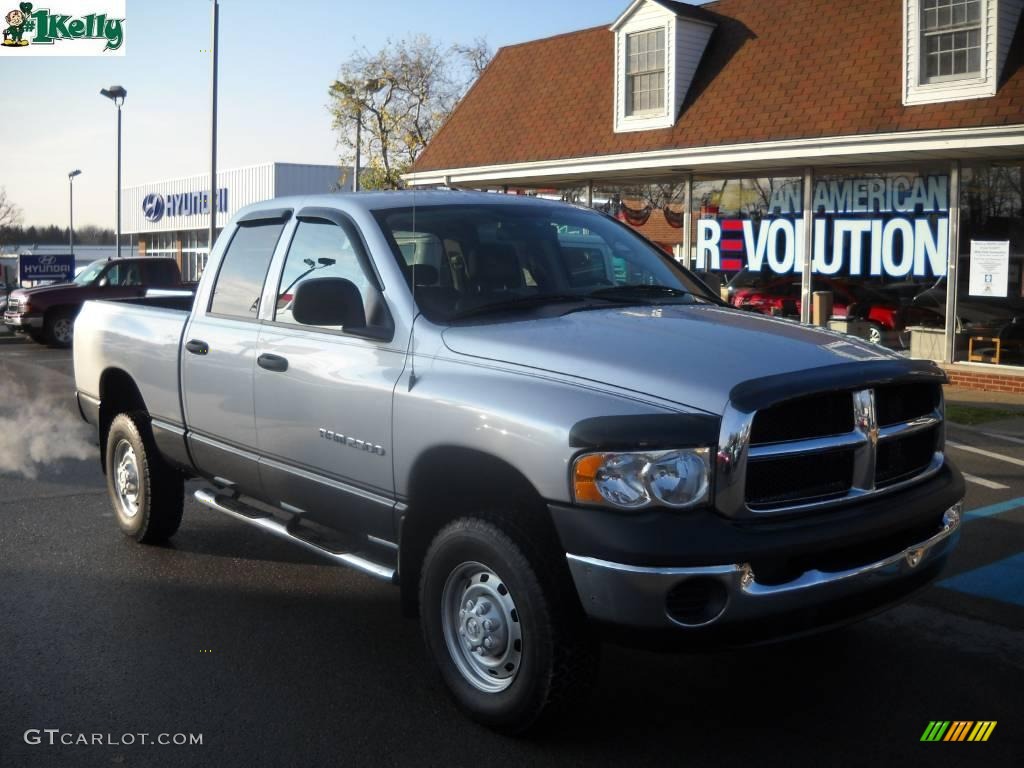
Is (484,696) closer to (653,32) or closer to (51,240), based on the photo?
(653,32)

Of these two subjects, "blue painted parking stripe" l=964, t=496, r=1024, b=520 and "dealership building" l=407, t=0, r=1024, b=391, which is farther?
"dealership building" l=407, t=0, r=1024, b=391

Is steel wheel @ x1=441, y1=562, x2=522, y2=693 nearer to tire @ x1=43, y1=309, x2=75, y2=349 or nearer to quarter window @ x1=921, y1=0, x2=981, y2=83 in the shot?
quarter window @ x1=921, y1=0, x2=981, y2=83

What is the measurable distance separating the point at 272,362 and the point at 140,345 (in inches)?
66.2

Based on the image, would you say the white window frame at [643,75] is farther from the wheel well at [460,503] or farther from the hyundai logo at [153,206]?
the hyundai logo at [153,206]

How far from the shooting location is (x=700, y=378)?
3684 millimetres

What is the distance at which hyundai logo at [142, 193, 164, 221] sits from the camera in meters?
55.8

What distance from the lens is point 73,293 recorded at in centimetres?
2236

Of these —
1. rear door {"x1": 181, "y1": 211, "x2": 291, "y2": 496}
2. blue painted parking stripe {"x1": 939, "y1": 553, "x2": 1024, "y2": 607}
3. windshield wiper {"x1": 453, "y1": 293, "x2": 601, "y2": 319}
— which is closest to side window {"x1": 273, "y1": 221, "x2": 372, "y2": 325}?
rear door {"x1": 181, "y1": 211, "x2": 291, "y2": 496}

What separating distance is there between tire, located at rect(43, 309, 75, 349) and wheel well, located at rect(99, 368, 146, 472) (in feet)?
53.9

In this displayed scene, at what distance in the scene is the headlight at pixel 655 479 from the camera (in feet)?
11.5

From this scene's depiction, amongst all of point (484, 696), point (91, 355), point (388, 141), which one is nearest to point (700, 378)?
point (484, 696)

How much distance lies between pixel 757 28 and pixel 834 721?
14.8 m

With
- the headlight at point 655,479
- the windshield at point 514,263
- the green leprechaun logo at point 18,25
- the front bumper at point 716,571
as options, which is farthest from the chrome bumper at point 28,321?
the headlight at point 655,479

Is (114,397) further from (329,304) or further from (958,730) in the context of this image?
(958,730)
